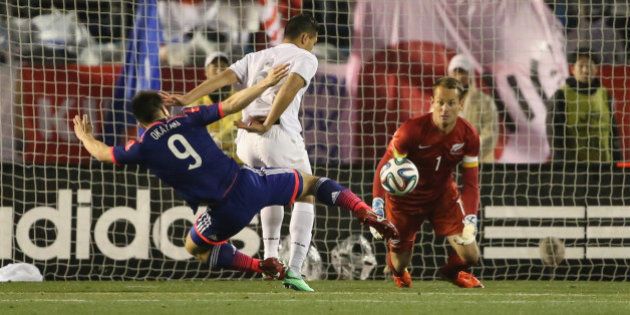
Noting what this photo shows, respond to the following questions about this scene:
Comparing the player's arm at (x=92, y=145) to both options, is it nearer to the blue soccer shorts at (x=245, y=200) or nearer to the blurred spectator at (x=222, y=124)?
the blue soccer shorts at (x=245, y=200)

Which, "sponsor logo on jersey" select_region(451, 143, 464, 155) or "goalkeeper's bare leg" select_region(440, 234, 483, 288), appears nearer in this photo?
"sponsor logo on jersey" select_region(451, 143, 464, 155)

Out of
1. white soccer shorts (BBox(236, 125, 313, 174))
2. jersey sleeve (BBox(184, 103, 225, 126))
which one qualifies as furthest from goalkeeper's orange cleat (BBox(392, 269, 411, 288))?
jersey sleeve (BBox(184, 103, 225, 126))

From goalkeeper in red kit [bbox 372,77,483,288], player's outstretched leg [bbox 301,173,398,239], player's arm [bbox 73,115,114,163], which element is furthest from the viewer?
goalkeeper in red kit [bbox 372,77,483,288]

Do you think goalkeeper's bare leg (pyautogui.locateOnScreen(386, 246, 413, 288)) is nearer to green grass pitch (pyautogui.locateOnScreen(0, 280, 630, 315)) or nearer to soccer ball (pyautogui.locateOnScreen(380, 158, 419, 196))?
green grass pitch (pyautogui.locateOnScreen(0, 280, 630, 315))

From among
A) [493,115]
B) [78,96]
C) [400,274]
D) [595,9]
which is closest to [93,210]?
[78,96]

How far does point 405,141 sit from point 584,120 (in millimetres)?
3063

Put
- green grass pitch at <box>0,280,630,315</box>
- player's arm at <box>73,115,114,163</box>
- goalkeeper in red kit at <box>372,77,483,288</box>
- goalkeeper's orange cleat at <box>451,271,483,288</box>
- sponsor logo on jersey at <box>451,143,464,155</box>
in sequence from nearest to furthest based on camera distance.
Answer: green grass pitch at <box>0,280,630,315</box> < player's arm at <box>73,115,114,163</box> < goalkeeper in red kit at <box>372,77,483,288</box> < sponsor logo on jersey at <box>451,143,464,155</box> < goalkeeper's orange cleat at <box>451,271,483,288</box>

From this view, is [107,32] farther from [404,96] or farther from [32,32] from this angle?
[404,96]

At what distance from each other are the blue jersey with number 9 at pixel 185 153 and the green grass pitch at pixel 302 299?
709 mm

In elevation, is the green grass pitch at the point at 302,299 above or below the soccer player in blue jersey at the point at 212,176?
below

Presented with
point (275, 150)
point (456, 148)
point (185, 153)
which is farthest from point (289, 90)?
point (456, 148)

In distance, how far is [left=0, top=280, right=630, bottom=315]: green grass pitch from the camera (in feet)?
24.2

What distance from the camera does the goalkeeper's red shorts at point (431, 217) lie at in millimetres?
10070

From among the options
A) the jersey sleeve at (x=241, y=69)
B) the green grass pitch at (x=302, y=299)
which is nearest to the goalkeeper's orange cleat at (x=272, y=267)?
the green grass pitch at (x=302, y=299)
